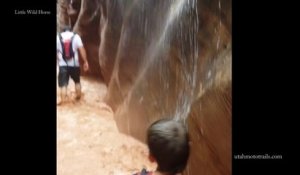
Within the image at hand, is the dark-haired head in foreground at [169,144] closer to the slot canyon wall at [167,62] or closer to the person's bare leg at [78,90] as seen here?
the slot canyon wall at [167,62]

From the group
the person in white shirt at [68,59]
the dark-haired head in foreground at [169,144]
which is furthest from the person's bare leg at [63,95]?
A: the dark-haired head in foreground at [169,144]

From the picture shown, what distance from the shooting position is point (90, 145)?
2.79 m

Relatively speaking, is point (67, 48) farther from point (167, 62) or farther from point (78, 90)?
point (167, 62)

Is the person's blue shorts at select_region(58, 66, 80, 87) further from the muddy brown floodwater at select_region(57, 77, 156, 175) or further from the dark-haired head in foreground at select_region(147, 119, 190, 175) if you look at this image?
the dark-haired head in foreground at select_region(147, 119, 190, 175)

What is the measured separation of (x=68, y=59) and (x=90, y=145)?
415 millimetres

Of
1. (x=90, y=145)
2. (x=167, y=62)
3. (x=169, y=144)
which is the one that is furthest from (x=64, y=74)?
(x=169, y=144)

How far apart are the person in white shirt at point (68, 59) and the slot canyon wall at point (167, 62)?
43 millimetres

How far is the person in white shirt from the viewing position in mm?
2764

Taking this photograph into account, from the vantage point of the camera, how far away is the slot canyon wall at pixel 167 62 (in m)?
2.75
